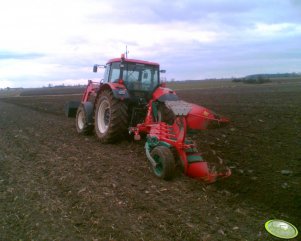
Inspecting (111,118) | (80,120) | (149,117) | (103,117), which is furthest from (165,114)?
(80,120)

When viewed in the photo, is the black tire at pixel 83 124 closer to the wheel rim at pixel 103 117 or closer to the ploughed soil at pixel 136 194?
the wheel rim at pixel 103 117

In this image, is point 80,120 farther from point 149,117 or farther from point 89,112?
point 149,117

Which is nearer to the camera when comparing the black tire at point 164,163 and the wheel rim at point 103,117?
the black tire at point 164,163

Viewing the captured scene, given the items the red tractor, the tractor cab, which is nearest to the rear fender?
the red tractor

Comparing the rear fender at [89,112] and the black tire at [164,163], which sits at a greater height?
the rear fender at [89,112]

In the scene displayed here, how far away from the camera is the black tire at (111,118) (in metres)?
7.80

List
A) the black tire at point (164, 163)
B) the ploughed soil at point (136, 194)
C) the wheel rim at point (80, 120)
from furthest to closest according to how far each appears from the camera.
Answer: the wheel rim at point (80, 120), the black tire at point (164, 163), the ploughed soil at point (136, 194)

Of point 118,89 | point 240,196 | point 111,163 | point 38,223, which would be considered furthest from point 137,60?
point 38,223

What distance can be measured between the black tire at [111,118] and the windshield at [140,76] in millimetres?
593

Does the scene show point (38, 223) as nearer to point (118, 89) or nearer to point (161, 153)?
point (161, 153)

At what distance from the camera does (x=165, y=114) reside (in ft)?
26.2

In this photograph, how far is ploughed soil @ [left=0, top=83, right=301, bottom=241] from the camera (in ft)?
13.0

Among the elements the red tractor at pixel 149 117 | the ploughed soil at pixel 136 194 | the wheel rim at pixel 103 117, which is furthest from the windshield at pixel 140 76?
the ploughed soil at pixel 136 194

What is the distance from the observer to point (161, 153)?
5613 millimetres
